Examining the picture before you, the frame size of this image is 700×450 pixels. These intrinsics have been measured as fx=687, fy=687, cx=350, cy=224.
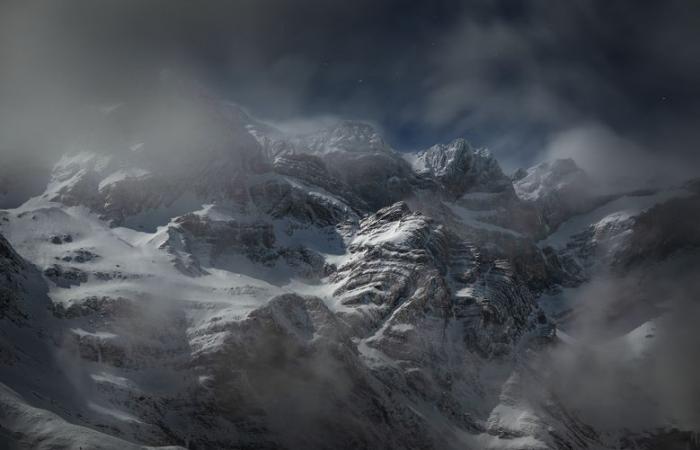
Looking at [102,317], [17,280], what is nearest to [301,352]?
[102,317]

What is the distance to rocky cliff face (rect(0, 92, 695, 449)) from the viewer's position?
103 m

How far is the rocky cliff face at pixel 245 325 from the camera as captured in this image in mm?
103438

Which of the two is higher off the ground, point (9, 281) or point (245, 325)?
point (9, 281)

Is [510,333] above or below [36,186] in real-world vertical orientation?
below

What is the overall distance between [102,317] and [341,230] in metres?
88.6

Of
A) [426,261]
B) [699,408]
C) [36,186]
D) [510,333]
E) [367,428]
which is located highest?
[36,186]

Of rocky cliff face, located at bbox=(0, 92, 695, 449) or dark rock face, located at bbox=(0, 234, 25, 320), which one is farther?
dark rock face, located at bbox=(0, 234, 25, 320)

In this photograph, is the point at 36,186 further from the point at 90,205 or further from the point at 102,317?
the point at 102,317

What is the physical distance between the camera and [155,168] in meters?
189

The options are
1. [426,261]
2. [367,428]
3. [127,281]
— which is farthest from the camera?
[426,261]

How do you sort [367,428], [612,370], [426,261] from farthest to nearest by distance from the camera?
[612,370], [426,261], [367,428]

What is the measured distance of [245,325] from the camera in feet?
393

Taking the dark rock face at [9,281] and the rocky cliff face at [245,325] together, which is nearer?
the rocky cliff face at [245,325]

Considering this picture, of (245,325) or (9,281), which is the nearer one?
(9,281)
